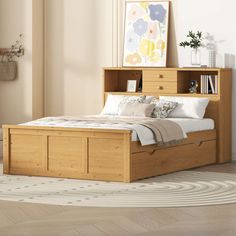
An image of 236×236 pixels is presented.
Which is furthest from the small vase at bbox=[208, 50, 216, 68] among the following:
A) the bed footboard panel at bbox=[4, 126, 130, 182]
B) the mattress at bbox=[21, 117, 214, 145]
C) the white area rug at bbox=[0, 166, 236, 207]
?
the bed footboard panel at bbox=[4, 126, 130, 182]

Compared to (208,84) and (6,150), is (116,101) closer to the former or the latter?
(208,84)

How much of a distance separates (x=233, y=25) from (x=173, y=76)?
2.81ft

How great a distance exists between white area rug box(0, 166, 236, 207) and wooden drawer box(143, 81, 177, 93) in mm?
1479

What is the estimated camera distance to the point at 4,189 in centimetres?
689

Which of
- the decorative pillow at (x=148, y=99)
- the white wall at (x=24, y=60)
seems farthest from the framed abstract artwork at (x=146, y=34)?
the white wall at (x=24, y=60)

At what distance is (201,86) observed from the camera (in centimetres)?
894

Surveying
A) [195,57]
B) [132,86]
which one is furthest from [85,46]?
[195,57]

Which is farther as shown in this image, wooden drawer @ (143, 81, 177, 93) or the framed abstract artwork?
the framed abstract artwork

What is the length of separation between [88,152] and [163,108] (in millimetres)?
1363

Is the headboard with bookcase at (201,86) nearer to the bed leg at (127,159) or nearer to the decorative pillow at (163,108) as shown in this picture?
the decorative pillow at (163,108)

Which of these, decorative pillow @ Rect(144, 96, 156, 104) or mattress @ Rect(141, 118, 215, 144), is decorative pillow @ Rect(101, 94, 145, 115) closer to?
decorative pillow @ Rect(144, 96, 156, 104)

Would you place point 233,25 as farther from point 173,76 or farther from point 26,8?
point 26,8

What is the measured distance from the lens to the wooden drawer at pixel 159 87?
8992mm

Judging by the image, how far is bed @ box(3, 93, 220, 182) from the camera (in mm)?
7344
